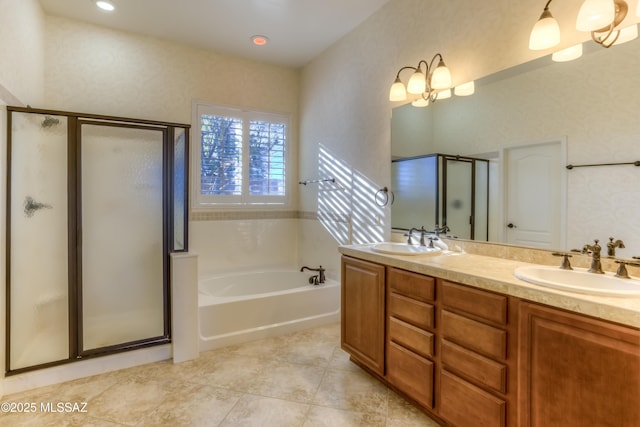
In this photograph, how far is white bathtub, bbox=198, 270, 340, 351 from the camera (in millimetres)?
2697

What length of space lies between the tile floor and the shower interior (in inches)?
12.0

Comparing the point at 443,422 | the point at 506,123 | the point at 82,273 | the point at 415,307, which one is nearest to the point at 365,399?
the point at 443,422

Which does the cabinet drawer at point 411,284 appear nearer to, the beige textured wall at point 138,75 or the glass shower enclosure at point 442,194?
the glass shower enclosure at point 442,194

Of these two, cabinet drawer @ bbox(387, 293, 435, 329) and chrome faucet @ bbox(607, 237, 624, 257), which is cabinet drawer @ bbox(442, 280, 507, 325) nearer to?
cabinet drawer @ bbox(387, 293, 435, 329)

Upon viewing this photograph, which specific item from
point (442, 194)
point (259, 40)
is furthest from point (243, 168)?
point (442, 194)

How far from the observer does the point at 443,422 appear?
1.73m

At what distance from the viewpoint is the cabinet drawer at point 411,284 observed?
172 cm

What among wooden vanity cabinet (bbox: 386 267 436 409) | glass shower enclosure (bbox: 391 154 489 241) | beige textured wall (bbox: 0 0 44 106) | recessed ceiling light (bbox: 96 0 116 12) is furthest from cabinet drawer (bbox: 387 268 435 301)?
recessed ceiling light (bbox: 96 0 116 12)

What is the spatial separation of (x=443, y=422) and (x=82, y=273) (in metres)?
2.56

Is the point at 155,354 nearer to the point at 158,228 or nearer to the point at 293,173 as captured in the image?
the point at 158,228

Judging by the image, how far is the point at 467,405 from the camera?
1520mm

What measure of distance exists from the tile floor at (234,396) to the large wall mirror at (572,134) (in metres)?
1.29

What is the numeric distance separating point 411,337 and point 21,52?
10.7 feet

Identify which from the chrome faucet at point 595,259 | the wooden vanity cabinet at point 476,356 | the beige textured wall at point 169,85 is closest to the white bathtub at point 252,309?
the beige textured wall at point 169,85
